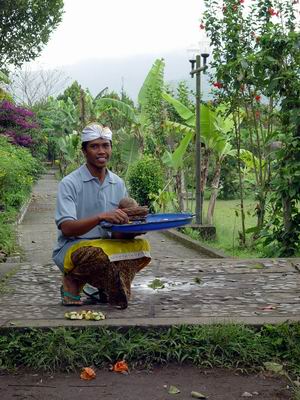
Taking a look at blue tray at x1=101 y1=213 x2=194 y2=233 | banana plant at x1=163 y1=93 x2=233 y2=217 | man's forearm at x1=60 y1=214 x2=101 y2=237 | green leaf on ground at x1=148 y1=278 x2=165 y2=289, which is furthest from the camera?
banana plant at x1=163 y1=93 x2=233 y2=217

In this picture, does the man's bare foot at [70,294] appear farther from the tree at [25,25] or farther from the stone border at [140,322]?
the tree at [25,25]

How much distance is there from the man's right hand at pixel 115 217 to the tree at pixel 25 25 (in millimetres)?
19524

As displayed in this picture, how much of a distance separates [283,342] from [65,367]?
1478 mm

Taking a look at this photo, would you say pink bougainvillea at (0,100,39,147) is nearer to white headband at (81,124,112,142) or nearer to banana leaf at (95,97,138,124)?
banana leaf at (95,97,138,124)

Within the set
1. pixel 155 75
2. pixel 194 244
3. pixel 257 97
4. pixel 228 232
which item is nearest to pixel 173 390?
pixel 257 97

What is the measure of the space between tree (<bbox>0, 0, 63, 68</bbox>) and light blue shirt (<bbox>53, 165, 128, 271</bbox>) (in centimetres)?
1898

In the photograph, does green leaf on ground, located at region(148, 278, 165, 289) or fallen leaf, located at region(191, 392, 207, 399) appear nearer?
fallen leaf, located at region(191, 392, 207, 399)

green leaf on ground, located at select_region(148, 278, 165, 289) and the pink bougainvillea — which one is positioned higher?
the pink bougainvillea

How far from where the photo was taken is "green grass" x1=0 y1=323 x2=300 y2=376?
4328mm

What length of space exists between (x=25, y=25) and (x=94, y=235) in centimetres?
2067

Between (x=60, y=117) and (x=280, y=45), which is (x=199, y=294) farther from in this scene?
(x=60, y=117)

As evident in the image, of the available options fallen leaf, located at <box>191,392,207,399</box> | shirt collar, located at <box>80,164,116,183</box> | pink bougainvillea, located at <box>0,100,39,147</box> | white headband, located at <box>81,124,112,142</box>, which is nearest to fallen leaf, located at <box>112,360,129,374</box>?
fallen leaf, located at <box>191,392,207,399</box>

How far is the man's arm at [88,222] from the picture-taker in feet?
15.9

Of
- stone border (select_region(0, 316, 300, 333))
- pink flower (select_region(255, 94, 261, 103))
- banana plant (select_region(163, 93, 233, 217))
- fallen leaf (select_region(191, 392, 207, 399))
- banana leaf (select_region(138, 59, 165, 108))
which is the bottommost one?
fallen leaf (select_region(191, 392, 207, 399))
